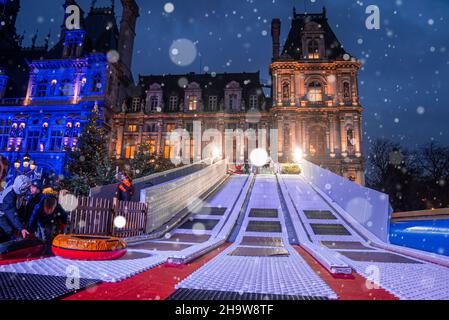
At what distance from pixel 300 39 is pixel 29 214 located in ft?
129

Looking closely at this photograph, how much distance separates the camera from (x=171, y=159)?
34.9 meters

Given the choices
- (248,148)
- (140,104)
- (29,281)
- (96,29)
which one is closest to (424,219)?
(29,281)

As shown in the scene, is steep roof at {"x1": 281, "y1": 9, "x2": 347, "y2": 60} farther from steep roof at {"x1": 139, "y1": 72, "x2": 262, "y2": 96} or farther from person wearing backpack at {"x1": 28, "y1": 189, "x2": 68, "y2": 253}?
person wearing backpack at {"x1": 28, "y1": 189, "x2": 68, "y2": 253}

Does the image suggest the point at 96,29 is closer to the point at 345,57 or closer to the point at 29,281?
the point at 345,57

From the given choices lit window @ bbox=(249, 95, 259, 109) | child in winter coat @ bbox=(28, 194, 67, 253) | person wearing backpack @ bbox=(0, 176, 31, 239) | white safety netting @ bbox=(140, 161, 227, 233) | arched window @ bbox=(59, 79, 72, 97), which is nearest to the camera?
person wearing backpack @ bbox=(0, 176, 31, 239)

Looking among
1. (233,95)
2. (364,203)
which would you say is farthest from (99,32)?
(364,203)

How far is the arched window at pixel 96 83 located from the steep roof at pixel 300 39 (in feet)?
77.9

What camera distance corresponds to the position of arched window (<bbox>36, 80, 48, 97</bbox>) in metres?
34.3

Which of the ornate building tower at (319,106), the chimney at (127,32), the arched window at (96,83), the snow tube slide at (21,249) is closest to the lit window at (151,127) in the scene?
the arched window at (96,83)

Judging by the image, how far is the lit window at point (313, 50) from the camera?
3528 cm

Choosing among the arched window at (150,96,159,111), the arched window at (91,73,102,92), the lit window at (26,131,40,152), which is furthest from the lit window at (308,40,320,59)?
the lit window at (26,131,40,152)

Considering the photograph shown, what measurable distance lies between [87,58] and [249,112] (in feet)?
71.0

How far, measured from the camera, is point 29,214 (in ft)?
19.4

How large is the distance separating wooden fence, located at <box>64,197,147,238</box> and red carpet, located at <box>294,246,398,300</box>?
576 centimetres
